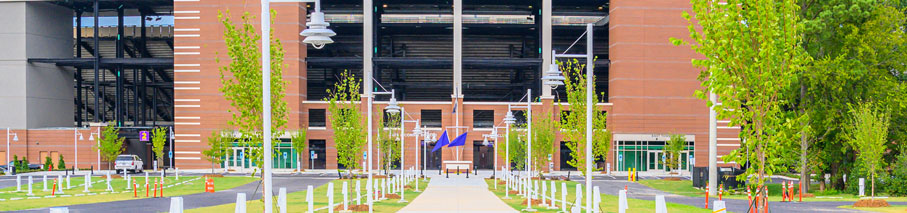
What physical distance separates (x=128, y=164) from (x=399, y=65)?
24.7 meters

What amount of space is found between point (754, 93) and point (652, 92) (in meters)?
56.5

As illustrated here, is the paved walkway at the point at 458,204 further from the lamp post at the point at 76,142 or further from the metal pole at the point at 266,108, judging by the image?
the lamp post at the point at 76,142

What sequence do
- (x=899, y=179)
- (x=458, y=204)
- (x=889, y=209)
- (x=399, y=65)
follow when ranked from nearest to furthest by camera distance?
(x=889, y=209) → (x=458, y=204) → (x=899, y=179) → (x=399, y=65)

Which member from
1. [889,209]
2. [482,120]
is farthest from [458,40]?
[889,209]

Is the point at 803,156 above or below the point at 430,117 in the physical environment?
below

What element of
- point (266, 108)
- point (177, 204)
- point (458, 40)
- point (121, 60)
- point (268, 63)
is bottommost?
point (177, 204)

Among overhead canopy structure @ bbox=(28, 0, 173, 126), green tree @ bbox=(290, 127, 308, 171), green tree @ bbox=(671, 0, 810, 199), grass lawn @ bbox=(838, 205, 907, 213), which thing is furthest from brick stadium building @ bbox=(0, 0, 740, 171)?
green tree @ bbox=(671, 0, 810, 199)

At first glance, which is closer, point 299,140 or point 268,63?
point 268,63

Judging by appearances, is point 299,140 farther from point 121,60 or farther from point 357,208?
point 357,208

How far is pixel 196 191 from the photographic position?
42094mm

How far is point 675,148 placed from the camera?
67.4 meters

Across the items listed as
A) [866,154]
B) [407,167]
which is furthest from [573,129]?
[407,167]

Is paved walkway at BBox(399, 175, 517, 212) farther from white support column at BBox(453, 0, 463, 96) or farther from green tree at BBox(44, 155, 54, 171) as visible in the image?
green tree at BBox(44, 155, 54, 171)

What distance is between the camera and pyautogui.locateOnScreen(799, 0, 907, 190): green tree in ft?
131
